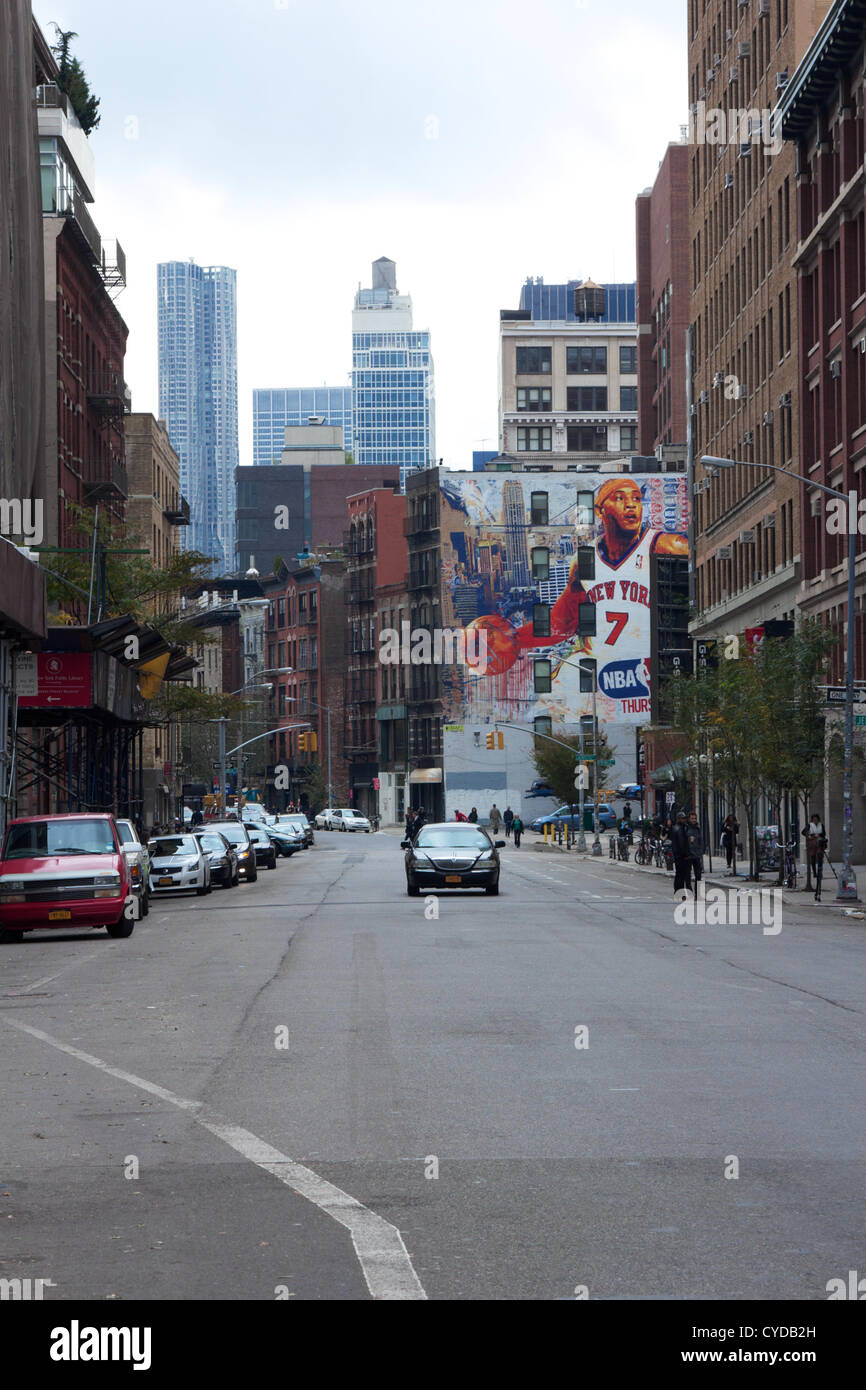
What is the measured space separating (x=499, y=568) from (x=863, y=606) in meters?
79.9

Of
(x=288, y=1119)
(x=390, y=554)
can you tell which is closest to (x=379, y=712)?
(x=390, y=554)

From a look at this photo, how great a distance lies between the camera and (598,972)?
1975cm

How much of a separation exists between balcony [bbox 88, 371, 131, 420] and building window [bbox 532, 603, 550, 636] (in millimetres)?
54870

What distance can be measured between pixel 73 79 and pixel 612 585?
211 feet

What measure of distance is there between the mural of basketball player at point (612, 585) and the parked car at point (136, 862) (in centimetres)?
8885

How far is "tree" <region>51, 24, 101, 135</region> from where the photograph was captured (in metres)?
67.4

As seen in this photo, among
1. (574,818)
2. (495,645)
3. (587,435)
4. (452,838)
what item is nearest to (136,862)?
(452,838)

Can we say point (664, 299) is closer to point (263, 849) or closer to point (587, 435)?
point (587, 435)

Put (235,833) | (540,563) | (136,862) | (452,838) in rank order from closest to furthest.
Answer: (136,862)
(452,838)
(235,833)
(540,563)

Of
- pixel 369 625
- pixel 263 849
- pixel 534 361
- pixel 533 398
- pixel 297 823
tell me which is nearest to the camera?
pixel 263 849

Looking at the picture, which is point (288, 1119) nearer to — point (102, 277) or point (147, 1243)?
point (147, 1243)

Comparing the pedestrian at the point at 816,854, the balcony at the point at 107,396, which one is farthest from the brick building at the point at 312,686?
the pedestrian at the point at 816,854

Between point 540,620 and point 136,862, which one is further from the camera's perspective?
point 540,620

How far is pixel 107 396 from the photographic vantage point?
67750mm
